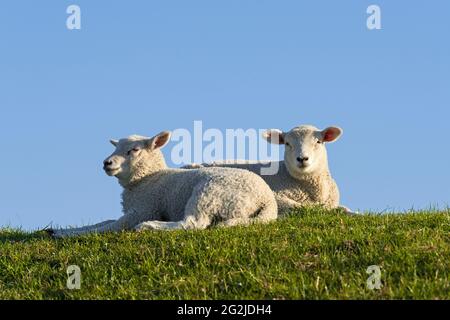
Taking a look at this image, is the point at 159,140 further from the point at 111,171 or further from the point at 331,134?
the point at 331,134

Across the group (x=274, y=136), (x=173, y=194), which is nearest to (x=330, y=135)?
(x=274, y=136)

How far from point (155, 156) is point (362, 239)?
4813 mm

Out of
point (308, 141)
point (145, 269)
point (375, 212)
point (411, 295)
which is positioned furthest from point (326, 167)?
point (411, 295)

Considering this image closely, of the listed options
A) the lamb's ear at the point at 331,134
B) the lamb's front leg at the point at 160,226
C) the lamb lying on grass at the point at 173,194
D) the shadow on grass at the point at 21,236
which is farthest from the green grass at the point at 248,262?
the lamb's ear at the point at 331,134

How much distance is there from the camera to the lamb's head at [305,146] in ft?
53.3

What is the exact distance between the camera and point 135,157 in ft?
47.4

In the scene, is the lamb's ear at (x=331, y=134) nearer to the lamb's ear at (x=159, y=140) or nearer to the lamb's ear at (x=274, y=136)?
the lamb's ear at (x=274, y=136)

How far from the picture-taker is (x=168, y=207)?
14062 mm

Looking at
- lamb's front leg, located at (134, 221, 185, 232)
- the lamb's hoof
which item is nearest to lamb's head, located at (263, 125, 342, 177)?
the lamb's hoof

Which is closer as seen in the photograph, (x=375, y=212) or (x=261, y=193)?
(x=261, y=193)

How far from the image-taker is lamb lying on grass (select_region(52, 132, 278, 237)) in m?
13.1

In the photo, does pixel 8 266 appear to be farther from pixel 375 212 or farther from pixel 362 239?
pixel 375 212

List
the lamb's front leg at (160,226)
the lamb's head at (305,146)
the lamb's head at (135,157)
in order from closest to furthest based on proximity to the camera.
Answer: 1. the lamb's front leg at (160,226)
2. the lamb's head at (135,157)
3. the lamb's head at (305,146)
